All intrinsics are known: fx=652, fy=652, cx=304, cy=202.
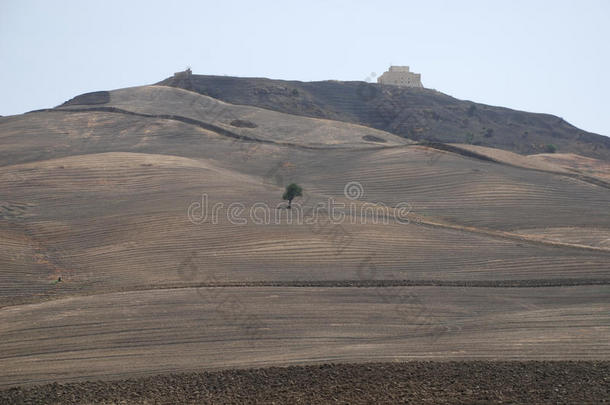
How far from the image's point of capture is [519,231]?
1908 inches

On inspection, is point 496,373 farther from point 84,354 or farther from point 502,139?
point 502,139

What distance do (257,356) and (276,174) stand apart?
1703 inches

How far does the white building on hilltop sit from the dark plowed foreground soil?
4631 inches

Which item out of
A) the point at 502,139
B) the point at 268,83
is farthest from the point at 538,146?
the point at 268,83

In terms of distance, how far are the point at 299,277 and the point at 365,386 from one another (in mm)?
14133

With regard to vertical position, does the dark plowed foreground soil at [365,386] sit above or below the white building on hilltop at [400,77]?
below

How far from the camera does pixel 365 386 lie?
22.0m

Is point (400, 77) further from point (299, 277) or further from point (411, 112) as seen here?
point (299, 277)

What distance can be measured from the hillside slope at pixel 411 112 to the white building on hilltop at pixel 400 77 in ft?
18.1

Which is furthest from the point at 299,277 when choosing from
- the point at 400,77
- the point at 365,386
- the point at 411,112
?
the point at 400,77

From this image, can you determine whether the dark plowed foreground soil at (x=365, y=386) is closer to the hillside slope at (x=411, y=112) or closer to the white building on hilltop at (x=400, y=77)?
the hillside slope at (x=411, y=112)

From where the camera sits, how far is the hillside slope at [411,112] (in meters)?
114

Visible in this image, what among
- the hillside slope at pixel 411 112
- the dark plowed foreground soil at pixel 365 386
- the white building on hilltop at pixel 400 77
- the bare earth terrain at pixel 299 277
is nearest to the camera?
the dark plowed foreground soil at pixel 365 386

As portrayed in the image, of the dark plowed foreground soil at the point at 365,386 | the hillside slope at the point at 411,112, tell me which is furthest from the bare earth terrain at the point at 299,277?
the hillside slope at the point at 411,112
